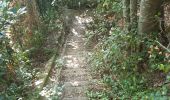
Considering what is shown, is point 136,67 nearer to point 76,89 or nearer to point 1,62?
point 76,89

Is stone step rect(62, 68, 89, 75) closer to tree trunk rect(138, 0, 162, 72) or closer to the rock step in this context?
the rock step

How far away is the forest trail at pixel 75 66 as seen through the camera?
7.55 m

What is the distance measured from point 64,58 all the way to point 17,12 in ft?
10.7

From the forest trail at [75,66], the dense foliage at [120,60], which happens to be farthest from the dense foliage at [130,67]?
the forest trail at [75,66]

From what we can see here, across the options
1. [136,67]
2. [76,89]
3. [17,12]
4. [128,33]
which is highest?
[17,12]

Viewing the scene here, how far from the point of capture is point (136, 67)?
7.01 metres

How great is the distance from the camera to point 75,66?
9367mm

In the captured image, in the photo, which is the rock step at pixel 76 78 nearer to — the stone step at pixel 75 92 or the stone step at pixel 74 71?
the stone step at pixel 74 71

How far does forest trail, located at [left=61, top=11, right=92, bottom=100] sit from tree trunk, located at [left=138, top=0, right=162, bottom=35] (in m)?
2.02

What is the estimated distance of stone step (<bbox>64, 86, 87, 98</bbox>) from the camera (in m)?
7.35

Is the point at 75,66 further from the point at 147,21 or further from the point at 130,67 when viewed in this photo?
the point at 147,21

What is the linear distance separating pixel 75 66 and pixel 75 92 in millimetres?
1915

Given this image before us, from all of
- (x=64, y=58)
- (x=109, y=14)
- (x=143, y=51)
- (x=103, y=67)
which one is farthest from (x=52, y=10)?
(x=143, y=51)

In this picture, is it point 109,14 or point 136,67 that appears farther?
point 109,14
